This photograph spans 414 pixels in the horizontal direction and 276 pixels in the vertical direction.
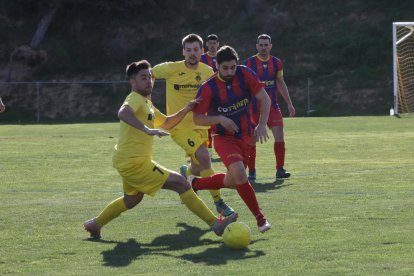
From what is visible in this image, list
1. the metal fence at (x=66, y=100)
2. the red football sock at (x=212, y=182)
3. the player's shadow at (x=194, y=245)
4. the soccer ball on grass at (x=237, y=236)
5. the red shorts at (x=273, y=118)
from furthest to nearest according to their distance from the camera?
the metal fence at (x=66, y=100) → the red shorts at (x=273, y=118) → the red football sock at (x=212, y=182) → the soccer ball on grass at (x=237, y=236) → the player's shadow at (x=194, y=245)

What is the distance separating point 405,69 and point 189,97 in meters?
23.5

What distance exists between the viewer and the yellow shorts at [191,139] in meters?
10.8

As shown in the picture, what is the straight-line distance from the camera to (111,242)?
27.7ft

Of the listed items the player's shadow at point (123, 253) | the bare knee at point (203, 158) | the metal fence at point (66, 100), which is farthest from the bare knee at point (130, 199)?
the metal fence at point (66, 100)

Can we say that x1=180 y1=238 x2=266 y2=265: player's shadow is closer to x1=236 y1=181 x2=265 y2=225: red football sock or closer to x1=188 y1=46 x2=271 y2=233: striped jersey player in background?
x1=236 y1=181 x2=265 y2=225: red football sock

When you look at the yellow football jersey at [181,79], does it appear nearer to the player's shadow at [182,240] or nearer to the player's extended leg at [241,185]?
the player's extended leg at [241,185]

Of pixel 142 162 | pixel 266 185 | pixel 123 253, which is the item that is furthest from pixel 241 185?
pixel 266 185

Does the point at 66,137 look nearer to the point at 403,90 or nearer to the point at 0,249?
the point at 403,90

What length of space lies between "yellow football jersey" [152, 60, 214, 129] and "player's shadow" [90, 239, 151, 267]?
11.1 ft

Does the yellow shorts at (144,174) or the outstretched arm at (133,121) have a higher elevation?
the outstretched arm at (133,121)

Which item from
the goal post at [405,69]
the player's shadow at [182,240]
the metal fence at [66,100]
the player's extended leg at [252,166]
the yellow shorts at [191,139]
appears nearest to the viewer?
the player's shadow at [182,240]

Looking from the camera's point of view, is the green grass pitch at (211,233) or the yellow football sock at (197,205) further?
the yellow football sock at (197,205)

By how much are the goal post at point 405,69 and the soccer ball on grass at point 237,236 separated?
23.5 meters

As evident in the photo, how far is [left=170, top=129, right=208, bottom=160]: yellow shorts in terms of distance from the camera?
10.8m
